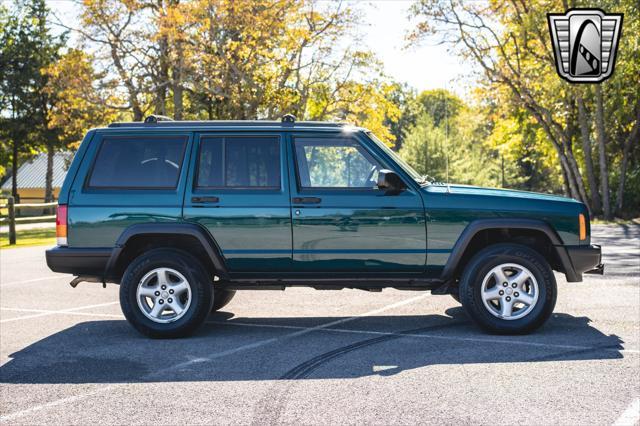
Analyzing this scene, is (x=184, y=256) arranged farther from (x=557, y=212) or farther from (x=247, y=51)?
(x=247, y=51)

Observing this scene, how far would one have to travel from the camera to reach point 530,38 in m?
30.7

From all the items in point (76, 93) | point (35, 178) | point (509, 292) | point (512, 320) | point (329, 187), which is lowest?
point (512, 320)

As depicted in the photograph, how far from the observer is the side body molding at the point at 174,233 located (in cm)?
721

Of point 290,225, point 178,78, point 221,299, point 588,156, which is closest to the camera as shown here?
point 290,225

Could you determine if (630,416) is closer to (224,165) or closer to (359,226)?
(359,226)

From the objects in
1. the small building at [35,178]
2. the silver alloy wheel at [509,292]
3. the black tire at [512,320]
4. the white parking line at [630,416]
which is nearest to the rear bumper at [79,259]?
the black tire at [512,320]

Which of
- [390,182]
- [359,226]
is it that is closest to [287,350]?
[359,226]

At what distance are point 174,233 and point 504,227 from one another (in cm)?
316

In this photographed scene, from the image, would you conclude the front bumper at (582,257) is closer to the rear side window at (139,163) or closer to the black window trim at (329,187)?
the black window trim at (329,187)

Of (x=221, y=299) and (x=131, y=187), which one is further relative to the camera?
(x=221, y=299)

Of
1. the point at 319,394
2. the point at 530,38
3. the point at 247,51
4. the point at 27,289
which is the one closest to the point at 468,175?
the point at 530,38

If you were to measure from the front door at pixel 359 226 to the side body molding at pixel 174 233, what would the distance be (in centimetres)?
76

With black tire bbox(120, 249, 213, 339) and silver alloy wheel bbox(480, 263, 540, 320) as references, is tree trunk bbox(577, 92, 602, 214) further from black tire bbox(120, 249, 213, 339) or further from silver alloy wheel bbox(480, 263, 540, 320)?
black tire bbox(120, 249, 213, 339)

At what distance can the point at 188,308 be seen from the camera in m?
7.24
